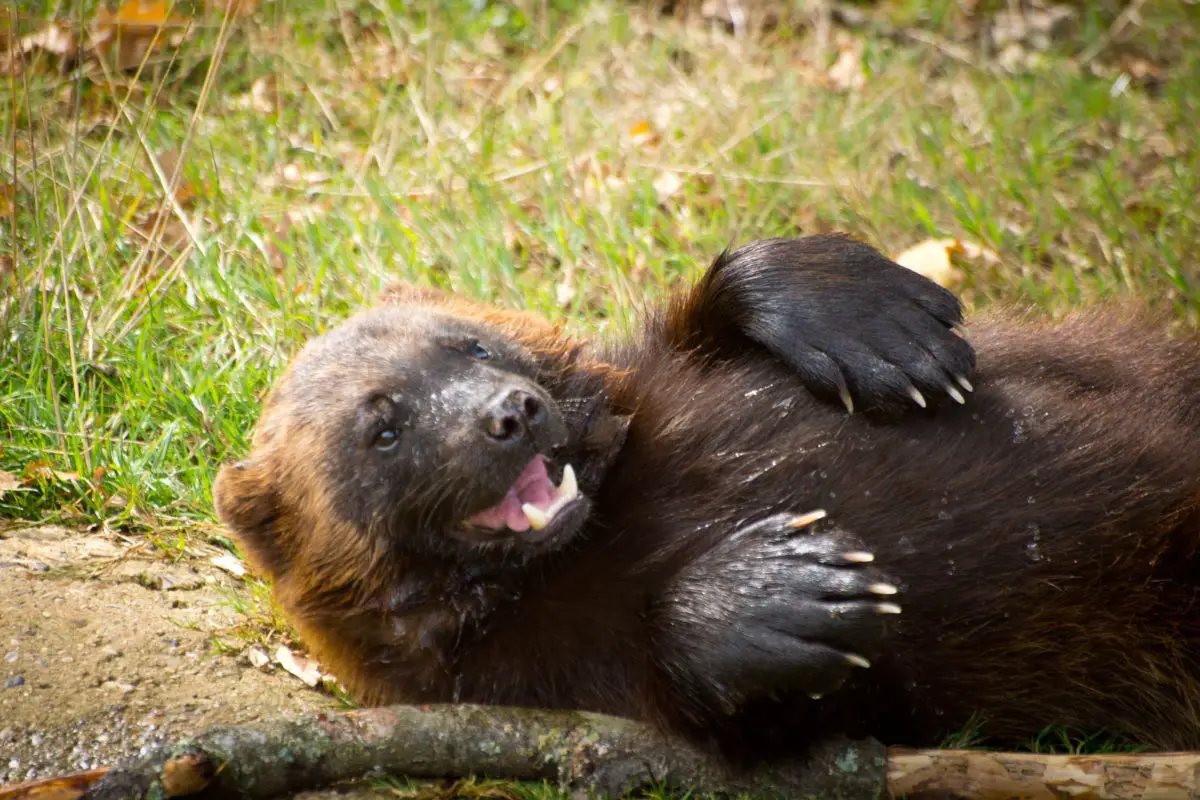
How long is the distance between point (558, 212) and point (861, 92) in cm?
224

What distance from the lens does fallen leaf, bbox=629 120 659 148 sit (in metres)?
7.14

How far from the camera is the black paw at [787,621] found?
10.9 feet

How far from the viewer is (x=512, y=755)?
3418mm

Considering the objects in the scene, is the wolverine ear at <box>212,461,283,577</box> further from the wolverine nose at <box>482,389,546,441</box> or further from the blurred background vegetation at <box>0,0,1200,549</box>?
the blurred background vegetation at <box>0,0,1200,549</box>

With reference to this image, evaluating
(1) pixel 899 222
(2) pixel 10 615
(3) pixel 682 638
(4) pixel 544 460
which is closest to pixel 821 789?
(3) pixel 682 638

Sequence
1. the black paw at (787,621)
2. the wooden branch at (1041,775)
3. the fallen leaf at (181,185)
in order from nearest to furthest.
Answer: the wooden branch at (1041,775) → the black paw at (787,621) → the fallen leaf at (181,185)

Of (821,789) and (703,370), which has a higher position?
(703,370)

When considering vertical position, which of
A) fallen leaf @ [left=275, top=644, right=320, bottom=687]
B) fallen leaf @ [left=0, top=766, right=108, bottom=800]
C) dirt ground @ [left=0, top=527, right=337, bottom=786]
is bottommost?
fallen leaf @ [left=275, top=644, right=320, bottom=687]

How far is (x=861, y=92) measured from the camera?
7.60m

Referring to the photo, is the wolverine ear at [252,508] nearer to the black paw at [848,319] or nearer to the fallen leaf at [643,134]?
the black paw at [848,319]

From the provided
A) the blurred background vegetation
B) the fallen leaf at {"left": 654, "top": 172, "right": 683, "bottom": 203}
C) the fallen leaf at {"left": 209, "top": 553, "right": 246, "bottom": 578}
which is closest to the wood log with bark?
the fallen leaf at {"left": 209, "top": 553, "right": 246, "bottom": 578}

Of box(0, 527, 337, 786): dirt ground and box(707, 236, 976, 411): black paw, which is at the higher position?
box(707, 236, 976, 411): black paw

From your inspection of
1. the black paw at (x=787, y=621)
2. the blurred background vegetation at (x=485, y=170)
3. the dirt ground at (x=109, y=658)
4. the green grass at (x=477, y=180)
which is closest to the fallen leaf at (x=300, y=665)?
the dirt ground at (x=109, y=658)

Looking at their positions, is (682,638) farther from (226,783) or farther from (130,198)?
(130,198)
